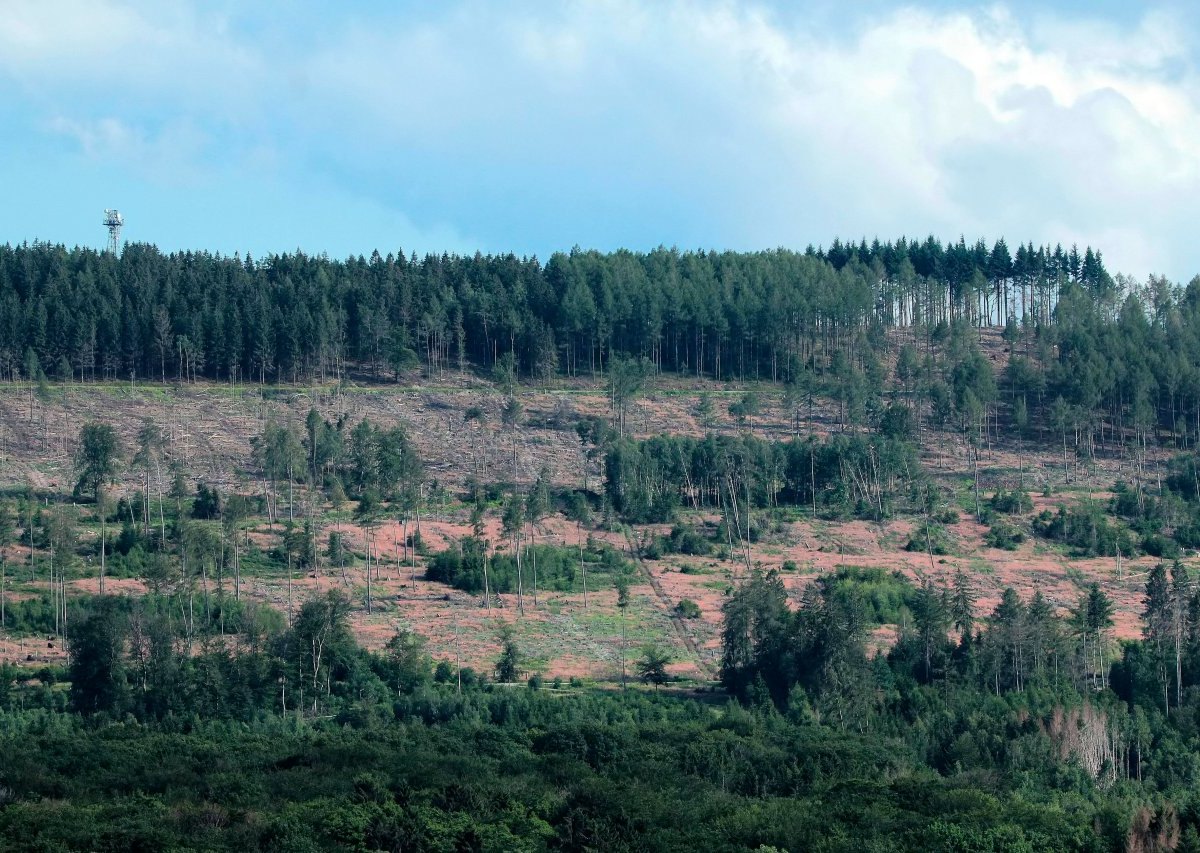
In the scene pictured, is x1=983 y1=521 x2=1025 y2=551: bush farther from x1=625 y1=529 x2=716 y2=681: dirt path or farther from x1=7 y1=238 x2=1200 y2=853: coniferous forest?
x1=625 y1=529 x2=716 y2=681: dirt path

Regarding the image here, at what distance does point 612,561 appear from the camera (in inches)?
4461

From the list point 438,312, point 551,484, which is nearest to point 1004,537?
point 551,484

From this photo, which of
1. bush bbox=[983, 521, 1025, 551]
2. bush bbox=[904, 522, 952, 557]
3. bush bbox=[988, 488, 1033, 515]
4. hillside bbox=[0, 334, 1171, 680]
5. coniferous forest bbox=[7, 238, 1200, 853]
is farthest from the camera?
bush bbox=[988, 488, 1033, 515]

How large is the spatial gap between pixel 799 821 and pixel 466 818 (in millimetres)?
11980

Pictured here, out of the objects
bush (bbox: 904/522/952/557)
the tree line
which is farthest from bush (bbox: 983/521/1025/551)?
the tree line

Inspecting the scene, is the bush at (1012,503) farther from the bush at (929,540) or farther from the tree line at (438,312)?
the tree line at (438,312)

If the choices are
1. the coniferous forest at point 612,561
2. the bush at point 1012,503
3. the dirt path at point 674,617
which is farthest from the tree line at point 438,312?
the dirt path at point 674,617

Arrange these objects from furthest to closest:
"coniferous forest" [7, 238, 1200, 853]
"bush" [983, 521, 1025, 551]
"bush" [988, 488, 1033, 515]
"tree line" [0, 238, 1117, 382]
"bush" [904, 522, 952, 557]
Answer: "tree line" [0, 238, 1117, 382] → "bush" [988, 488, 1033, 515] → "bush" [983, 521, 1025, 551] → "bush" [904, 522, 952, 557] → "coniferous forest" [7, 238, 1200, 853]

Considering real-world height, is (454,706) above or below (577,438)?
below

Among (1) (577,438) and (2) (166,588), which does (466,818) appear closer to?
(2) (166,588)

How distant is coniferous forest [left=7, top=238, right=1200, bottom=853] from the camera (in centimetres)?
6662

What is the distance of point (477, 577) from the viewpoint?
353ft

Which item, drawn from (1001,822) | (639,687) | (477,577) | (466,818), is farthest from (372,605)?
(1001,822)

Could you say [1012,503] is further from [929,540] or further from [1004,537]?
[929,540]
